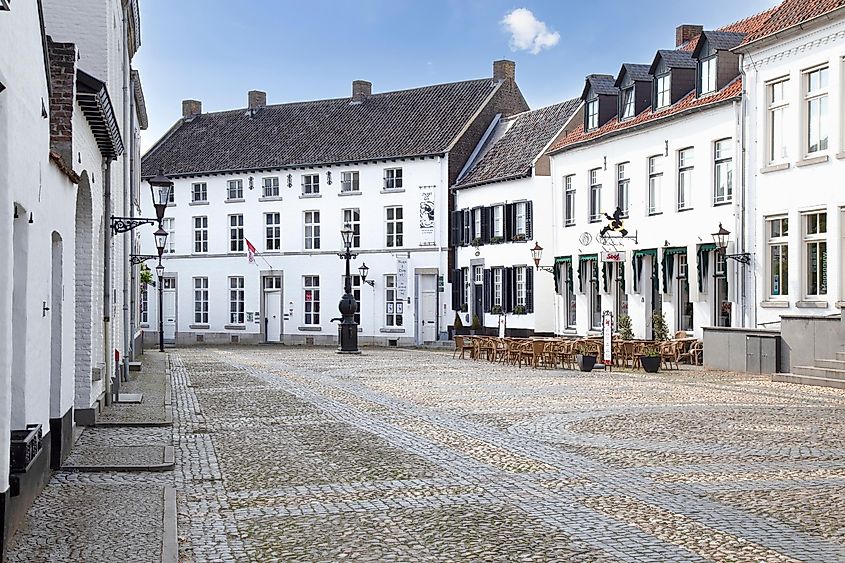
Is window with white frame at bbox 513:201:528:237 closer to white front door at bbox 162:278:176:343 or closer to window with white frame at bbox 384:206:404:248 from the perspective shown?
window with white frame at bbox 384:206:404:248

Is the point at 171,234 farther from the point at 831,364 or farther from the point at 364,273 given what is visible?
the point at 831,364

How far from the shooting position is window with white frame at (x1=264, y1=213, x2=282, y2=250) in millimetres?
52094

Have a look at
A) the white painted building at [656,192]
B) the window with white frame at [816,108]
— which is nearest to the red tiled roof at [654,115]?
the white painted building at [656,192]

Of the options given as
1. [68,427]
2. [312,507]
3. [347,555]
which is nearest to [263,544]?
[347,555]

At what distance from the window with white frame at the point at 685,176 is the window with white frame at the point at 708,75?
5.28 feet

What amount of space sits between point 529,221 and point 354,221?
11499mm

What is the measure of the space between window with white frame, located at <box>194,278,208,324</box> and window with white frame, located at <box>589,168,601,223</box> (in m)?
23.8

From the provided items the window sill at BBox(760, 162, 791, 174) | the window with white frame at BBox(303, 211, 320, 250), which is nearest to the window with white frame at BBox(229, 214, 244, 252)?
the window with white frame at BBox(303, 211, 320, 250)

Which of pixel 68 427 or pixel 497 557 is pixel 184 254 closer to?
pixel 68 427

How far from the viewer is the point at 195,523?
8961 mm

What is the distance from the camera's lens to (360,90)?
177 feet

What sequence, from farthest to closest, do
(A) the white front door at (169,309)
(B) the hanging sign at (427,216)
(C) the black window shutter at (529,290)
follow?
(A) the white front door at (169,309) < (B) the hanging sign at (427,216) < (C) the black window shutter at (529,290)

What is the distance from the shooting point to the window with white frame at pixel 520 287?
40969 millimetres

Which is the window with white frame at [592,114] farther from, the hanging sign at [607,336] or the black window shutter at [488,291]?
the hanging sign at [607,336]
